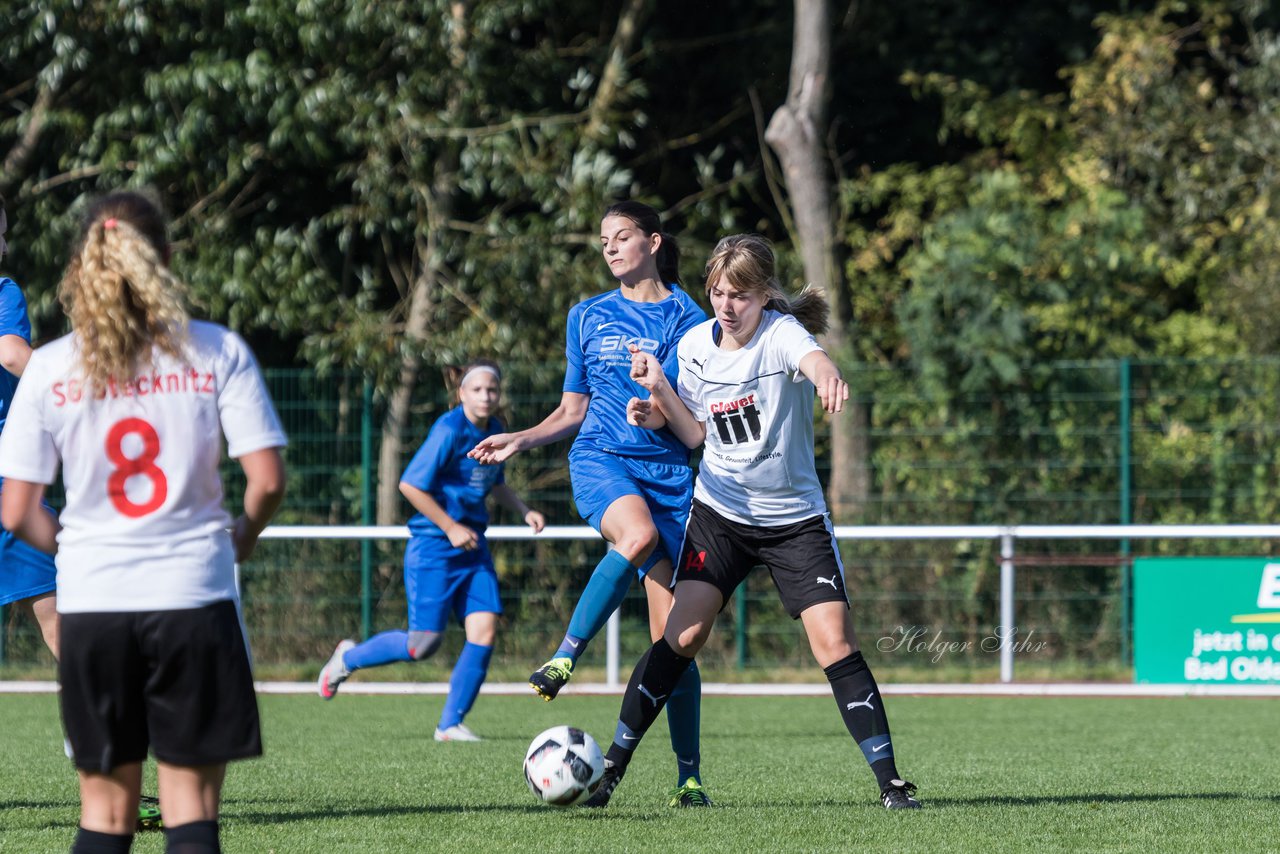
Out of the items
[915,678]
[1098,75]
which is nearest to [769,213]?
[1098,75]

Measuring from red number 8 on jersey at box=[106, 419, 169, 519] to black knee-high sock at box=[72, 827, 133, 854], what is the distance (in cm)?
62

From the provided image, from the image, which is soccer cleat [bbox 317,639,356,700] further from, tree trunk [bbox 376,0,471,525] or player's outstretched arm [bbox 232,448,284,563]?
player's outstretched arm [bbox 232,448,284,563]

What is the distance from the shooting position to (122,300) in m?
3.30

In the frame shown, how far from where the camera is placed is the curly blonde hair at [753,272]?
5.47 metres

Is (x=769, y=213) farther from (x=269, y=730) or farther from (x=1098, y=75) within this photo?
(x=269, y=730)

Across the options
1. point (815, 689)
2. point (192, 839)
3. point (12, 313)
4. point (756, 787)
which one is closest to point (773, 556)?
point (756, 787)

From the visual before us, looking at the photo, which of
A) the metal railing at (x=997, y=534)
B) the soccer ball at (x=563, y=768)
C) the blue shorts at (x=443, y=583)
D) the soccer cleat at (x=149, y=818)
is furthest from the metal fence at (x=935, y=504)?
the soccer cleat at (x=149, y=818)

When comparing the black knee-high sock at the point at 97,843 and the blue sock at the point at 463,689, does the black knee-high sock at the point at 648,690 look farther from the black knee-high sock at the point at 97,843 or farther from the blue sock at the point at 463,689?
the blue sock at the point at 463,689

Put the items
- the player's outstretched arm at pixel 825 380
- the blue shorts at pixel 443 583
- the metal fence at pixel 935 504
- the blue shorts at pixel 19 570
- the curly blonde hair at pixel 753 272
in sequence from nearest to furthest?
the player's outstretched arm at pixel 825 380, the blue shorts at pixel 19 570, the curly blonde hair at pixel 753 272, the blue shorts at pixel 443 583, the metal fence at pixel 935 504

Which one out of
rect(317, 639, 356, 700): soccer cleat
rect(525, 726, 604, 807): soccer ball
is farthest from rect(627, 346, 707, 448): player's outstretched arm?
rect(317, 639, 356, 700): soccer cleat

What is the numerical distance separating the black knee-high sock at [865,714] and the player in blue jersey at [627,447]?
2.05 feet

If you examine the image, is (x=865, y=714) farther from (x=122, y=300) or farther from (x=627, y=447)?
(x=122, y=300)

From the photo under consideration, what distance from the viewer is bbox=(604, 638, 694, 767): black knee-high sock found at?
18.6 feet

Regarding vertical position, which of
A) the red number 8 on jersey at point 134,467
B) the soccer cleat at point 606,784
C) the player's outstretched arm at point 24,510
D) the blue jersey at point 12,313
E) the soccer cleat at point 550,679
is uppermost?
the blue jersey at point 12,313
